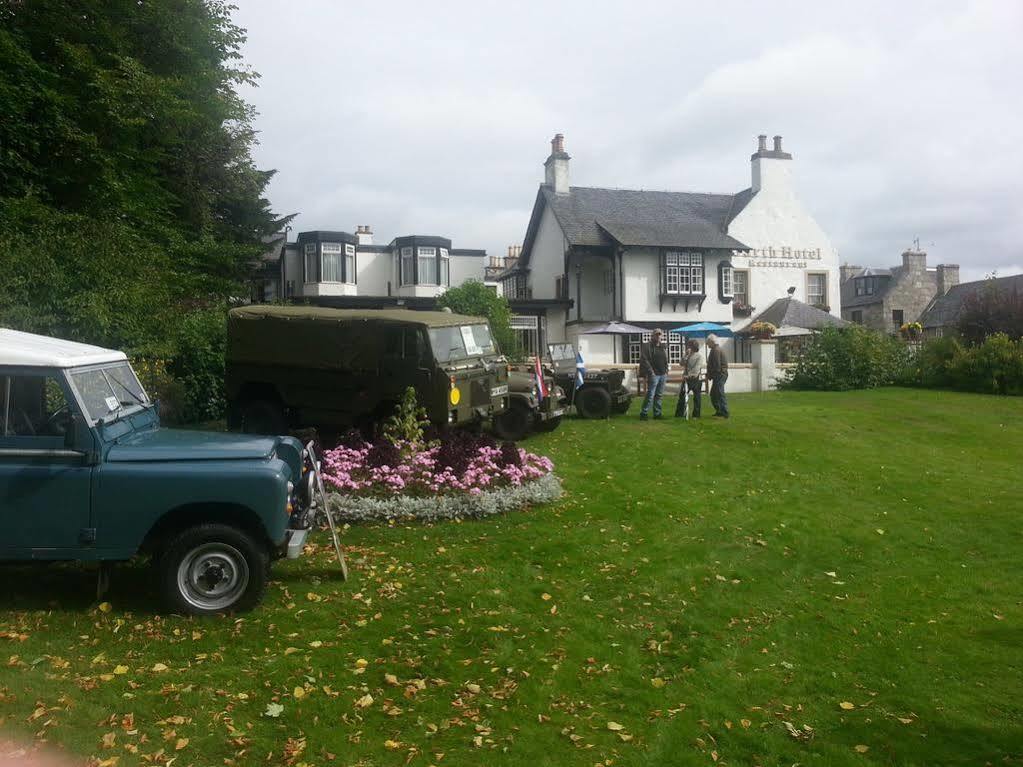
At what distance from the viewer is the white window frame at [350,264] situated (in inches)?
1548

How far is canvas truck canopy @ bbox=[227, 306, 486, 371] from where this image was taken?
1303 cm

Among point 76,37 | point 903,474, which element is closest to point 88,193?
point 76,37

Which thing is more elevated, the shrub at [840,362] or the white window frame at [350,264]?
the white window frame at [350,264]

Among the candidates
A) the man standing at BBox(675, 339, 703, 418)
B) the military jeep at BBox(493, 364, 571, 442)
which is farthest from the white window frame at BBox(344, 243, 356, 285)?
the military jeep at BBox(493, 364, 571, 442)

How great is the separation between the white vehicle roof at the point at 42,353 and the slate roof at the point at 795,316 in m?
30.7

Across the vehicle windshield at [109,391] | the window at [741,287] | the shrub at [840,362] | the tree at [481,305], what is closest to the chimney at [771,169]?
the window at [741,287]

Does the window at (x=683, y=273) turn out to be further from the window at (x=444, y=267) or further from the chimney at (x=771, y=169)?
the window at (x=444, y=267)

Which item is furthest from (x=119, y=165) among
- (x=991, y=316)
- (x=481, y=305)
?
(x=991, y=316)

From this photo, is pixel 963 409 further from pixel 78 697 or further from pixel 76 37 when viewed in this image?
pixel 76 37

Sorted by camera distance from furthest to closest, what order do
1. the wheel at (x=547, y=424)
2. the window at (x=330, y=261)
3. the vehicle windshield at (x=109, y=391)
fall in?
1. the window at (x=330, y=261)
2. the wheel at (x=547, y=424)
3. the vehicle windshield at (x=109, y=391)

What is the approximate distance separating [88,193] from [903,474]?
19.6 m

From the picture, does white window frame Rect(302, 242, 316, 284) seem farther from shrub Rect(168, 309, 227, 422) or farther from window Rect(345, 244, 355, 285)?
shrub Rect(168, 309, 227, 422)

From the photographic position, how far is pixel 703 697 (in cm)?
577

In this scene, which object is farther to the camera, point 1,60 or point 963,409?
point 963,409
